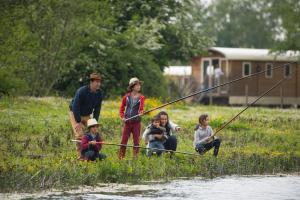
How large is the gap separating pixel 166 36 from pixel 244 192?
35302 mm

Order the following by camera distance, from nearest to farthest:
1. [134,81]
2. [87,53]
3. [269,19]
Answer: [134,81] < [87,53] < [269,19]

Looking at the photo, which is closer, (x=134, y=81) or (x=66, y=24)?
(x=134, y=81)

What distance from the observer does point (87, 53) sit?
136 feet

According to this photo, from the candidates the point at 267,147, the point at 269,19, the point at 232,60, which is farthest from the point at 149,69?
the point at 269,19

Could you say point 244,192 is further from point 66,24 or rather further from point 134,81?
point 66,24

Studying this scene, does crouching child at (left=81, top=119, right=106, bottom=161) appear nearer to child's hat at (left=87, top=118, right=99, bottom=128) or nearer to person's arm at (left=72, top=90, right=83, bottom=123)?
child's hat at (left=87, top=118, right=99, bottom=128)

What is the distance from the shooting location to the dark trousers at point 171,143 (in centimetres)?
1875

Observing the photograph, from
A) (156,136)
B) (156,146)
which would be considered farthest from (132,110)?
(156,146)

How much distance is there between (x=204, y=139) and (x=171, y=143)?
847 millimetres

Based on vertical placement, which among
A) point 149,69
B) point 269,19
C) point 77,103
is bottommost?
point 77,103

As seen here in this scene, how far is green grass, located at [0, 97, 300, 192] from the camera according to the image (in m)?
14.9

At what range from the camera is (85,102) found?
17438 mm

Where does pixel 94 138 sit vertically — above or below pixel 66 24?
below

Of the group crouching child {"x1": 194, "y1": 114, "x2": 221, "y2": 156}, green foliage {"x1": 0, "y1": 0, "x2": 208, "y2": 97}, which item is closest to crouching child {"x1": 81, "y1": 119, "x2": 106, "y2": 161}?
crouching child {"x1": 194, "y1": 114, "x2": 221, "y2": 156}
